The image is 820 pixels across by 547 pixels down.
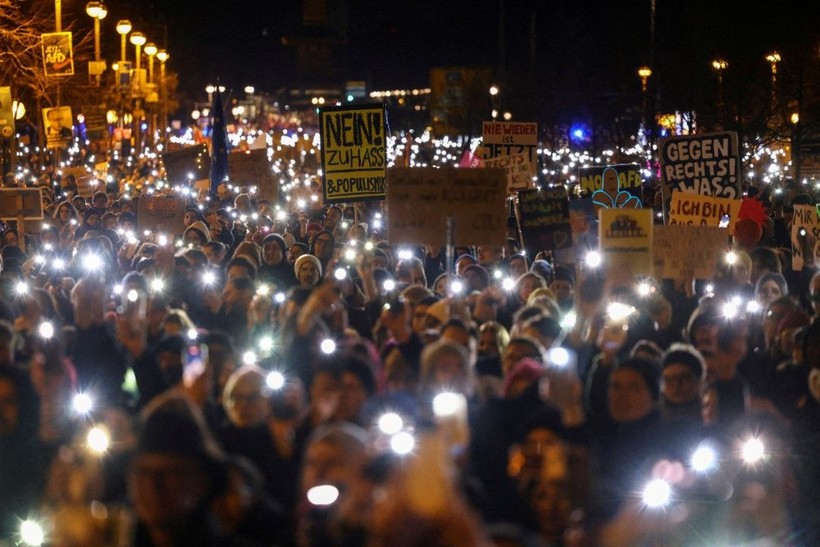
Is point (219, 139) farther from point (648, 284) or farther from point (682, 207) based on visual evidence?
point (648, 284)

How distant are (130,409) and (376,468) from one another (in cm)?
318

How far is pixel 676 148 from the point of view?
1402 cm

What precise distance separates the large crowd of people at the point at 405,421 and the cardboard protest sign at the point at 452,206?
0.53 m

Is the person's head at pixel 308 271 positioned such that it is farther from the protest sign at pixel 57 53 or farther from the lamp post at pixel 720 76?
the lamp post at pixel 720 76

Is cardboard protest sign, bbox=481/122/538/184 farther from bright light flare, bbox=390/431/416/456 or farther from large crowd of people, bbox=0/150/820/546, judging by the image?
bright light flare, bbox=390/431/416/456

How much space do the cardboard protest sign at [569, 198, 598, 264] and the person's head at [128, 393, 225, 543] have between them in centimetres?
870

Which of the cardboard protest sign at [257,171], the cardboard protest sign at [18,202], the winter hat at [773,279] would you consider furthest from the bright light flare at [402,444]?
the cardboard protest sign at [257,171]

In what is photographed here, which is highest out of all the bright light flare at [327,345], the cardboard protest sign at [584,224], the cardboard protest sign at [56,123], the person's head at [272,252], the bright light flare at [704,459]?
the cardboard protest sign at [56,123]

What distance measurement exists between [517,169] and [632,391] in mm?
10489

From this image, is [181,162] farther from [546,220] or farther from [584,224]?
[546,220]

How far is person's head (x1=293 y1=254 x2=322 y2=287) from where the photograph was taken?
11734mm

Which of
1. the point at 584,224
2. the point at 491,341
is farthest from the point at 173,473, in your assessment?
the point at 584,224

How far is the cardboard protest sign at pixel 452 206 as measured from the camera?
9.95 meters

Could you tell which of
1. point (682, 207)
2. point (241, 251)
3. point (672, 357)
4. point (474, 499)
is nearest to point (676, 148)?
point (682, 207)
